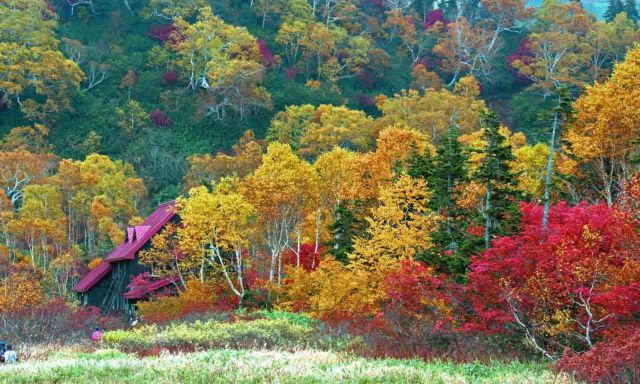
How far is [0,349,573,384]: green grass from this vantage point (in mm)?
17234

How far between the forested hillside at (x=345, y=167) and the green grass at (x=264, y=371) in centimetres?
199

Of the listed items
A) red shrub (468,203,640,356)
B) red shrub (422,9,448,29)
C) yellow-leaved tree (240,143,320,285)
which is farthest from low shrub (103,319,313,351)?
red shrub (422,9,448,29)

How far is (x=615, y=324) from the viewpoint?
798 inches

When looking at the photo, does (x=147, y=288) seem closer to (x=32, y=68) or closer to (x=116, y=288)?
(x=116, y=288)

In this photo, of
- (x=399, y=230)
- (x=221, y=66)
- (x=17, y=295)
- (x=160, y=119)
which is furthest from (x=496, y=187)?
(x=160, y=119)

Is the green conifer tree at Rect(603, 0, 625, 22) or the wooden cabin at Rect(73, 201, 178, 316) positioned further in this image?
the green conifer tree at Rect(603, 0, 625, 22)

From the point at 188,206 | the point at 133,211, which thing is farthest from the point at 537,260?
the point at 133,211

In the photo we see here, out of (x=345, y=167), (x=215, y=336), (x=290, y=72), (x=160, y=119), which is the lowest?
(x=215, y=336)

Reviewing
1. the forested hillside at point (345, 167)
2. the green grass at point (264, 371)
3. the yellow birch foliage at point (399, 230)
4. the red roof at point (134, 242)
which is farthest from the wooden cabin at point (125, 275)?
the green grass at point (264, 371)

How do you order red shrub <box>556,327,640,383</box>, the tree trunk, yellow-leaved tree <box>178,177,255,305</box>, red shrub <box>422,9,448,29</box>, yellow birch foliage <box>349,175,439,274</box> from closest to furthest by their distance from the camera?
1. red shrub <box>556,327,640,383</box>
2. the tree trunk
3. yellow birch foliage <box>349,175,439,274</box>
4. yellow-leaved tree <box>178,177,255,305</box>
5. red shrub <box>422,9,448,29</box>

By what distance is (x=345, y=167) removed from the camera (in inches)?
1486

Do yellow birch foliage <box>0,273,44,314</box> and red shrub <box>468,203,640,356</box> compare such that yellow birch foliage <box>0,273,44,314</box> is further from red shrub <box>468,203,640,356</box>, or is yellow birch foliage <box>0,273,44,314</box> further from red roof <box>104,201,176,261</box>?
red shrub <box>468,203,640,356</box>

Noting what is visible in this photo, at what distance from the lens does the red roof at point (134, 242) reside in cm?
4491

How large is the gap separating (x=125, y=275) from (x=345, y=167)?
1677cm
